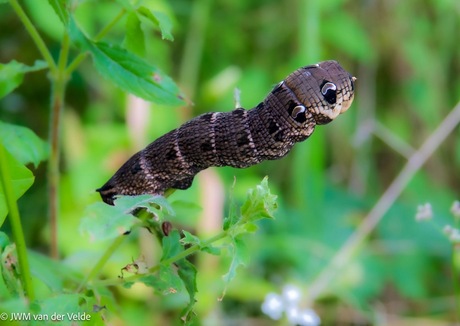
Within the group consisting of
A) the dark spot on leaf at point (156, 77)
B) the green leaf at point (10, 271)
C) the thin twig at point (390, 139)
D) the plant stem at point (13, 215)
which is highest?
the thin twig at point (390, 139)

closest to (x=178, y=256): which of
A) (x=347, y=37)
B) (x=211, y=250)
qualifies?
(x=211, y=250)

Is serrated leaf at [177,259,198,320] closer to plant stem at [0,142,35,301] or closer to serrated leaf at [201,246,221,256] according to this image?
serrated leaf at [201,246,221,256]

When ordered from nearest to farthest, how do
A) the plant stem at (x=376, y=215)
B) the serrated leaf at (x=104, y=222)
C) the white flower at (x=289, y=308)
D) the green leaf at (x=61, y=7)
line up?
the serrated leaf at (x=104, y=222) < the green leaf at (x=61, y=7) < the white flower at (x=289, y=308) < the plant stem at (x=376, y=215)

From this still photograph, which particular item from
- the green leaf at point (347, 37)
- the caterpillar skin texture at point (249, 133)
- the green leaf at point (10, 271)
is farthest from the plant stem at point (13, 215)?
the green leaf at point (347, 37)

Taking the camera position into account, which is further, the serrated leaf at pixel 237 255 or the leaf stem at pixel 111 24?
the leaf stem at pixel 111 24

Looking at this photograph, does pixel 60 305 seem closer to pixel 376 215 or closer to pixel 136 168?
pixel 136 168

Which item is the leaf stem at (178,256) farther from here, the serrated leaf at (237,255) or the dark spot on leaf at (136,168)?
the dark spot on leaf at (136,168)

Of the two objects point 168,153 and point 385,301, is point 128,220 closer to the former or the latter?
point 168,153
